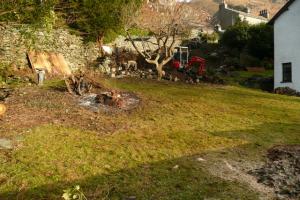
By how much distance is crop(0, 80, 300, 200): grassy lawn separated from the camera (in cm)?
1045

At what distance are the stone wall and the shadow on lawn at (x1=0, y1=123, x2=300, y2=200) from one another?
12772 millimetres

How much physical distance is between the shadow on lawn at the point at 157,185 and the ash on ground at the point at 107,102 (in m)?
5.77

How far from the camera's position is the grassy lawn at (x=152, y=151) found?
Answer: 10.4m

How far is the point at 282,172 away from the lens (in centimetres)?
1212

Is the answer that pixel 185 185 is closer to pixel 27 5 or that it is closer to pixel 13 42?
pixel 27 5

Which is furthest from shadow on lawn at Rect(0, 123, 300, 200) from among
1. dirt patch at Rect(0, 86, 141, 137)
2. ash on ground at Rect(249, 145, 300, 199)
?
dirt patch at Rect(0, 86, 141, 137)

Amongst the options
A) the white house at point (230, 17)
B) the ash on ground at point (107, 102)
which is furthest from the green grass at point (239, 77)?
the white house at point (230, 17)

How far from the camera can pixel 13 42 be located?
24.5 meters

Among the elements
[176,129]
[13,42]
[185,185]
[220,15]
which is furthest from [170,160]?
[220,15]

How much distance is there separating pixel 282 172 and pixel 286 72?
20.7m

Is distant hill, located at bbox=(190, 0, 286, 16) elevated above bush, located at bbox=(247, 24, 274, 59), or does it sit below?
above

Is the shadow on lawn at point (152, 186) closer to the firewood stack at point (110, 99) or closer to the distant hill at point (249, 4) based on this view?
the firewood stack at point (110, 99)

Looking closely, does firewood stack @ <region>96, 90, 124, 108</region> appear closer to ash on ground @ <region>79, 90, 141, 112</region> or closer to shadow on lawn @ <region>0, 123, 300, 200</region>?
ash on ground @ <region>79, 90, 141, 112</region>

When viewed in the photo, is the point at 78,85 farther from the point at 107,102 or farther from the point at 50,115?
the point at 50,115
